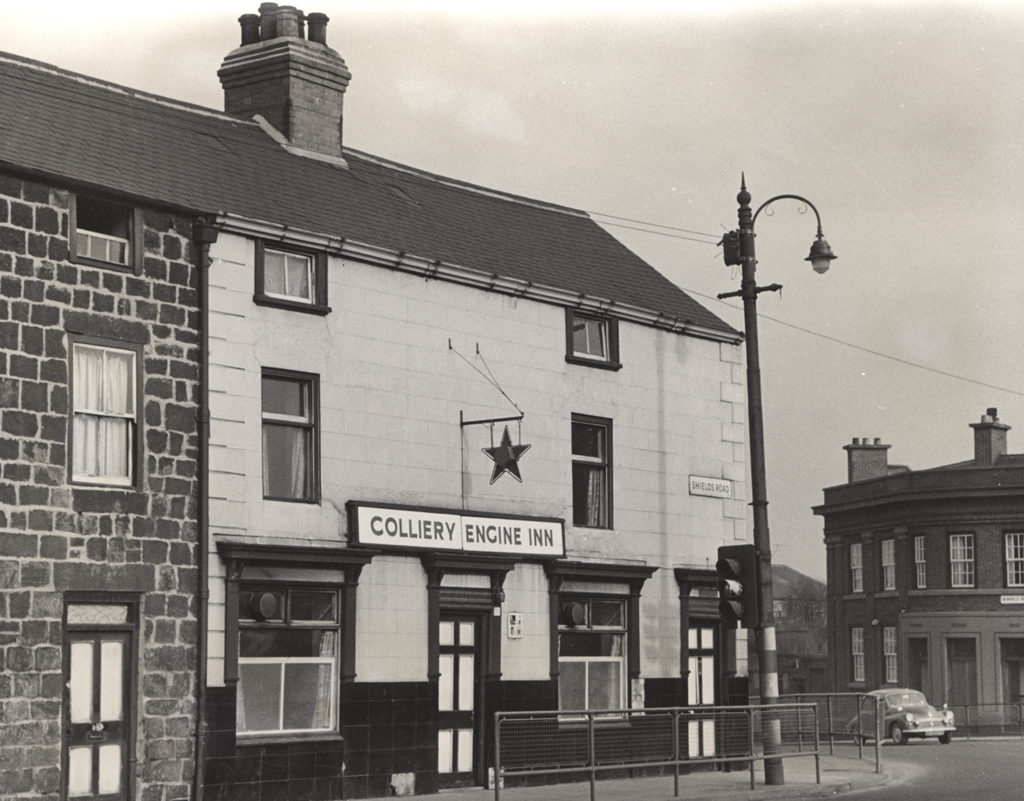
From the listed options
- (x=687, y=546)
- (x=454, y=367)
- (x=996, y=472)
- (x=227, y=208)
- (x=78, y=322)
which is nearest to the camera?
(x=78, y=322)

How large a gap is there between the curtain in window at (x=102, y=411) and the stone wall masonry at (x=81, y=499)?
0.71 ft

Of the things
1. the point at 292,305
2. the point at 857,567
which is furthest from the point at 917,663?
the point at 292,305

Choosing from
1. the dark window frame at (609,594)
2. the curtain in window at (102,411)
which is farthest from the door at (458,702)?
the curtain in window at (102,411)

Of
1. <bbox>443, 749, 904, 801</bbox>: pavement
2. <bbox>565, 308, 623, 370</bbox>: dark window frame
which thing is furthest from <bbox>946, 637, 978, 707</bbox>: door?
<bbox>565, 308, 623, 370</bbox>: dark window frame

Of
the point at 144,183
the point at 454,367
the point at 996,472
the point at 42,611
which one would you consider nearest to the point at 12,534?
the point at 42,611

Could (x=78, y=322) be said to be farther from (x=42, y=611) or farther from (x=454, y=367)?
(x=454, y=367)

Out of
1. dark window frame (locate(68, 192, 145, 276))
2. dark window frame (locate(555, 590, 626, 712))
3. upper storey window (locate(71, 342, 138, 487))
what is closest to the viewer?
upper storey window (locate(71, 342, 138, 487))

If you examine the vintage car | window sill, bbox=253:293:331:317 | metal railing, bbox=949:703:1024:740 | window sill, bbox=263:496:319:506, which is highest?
window sill, bbox=253:293:331:317

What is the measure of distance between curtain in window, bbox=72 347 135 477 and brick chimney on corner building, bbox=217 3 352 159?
22.4 ft

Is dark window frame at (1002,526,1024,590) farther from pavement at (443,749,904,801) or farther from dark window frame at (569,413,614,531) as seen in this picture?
dark window frame at (569,413,614,531)

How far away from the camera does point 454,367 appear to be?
24.1 m

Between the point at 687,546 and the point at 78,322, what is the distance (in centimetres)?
1219

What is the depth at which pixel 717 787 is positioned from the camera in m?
22.6

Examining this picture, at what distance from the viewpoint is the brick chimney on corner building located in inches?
1003
